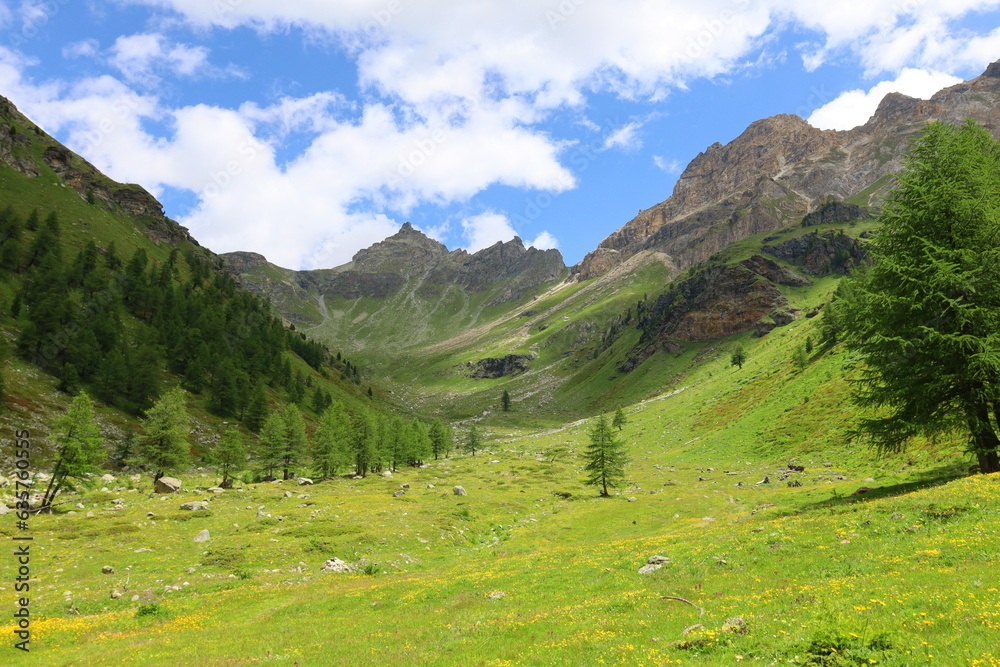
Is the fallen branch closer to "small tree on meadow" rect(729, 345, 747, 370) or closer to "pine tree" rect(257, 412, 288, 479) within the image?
"pine tree" rect(257, 412, 288, 479)

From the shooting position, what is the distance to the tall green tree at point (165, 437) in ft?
194

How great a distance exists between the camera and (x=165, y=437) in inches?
2357

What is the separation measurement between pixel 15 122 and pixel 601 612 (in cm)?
25256

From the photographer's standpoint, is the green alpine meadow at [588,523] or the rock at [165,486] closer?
the green alpine meadow at [588,523]

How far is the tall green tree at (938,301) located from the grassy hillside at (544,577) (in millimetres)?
3414

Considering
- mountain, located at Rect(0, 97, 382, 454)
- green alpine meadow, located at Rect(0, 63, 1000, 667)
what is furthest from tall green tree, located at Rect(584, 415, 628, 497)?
mountain, located at Rect(0, 97, 382, 454)

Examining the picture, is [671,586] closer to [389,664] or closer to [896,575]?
[896,575]

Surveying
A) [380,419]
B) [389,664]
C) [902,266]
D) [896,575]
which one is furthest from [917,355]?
[380,419]

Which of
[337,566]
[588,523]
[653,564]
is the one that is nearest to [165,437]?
[337,566]

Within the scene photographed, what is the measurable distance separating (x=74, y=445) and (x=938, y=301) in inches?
2527

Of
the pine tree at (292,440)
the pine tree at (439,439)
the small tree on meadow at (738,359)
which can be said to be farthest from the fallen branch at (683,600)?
the small tree on meadow at (738,359)

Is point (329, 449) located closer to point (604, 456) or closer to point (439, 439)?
point (439, 439)

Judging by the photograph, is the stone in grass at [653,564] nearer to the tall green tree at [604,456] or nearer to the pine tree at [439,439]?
the tall green tree at [604,456]

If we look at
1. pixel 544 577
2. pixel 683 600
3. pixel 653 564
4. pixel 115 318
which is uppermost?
pixel 115 318
